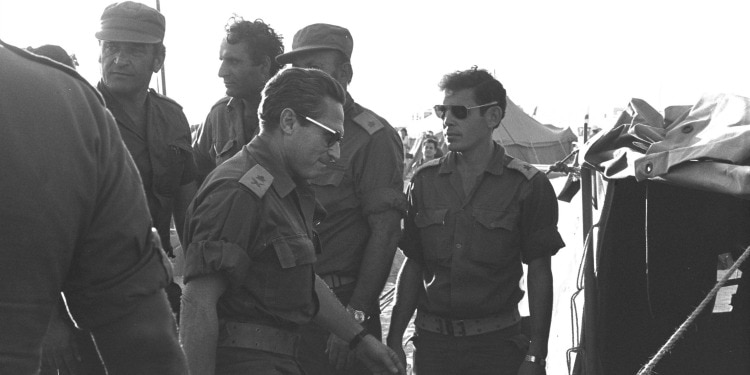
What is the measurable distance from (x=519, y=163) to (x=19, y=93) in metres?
3.40

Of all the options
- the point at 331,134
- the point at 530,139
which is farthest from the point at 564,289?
the point at 530,139

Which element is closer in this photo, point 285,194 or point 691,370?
point 285,194

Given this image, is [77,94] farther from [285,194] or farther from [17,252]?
[285,194]

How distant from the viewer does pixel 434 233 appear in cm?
459

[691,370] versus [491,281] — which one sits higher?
[491,281]

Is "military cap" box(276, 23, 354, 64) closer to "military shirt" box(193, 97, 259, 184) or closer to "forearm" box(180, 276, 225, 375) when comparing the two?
"military shirt" box(193, 97, 259, 184)

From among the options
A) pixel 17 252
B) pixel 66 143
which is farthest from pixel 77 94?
pixel 17 252

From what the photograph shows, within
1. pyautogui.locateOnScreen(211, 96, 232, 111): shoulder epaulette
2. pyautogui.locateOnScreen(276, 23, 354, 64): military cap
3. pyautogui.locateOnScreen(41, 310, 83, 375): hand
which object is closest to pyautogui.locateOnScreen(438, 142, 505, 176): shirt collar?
pyautogui.locateOnScreen(276, 23, 354, 64): military cap

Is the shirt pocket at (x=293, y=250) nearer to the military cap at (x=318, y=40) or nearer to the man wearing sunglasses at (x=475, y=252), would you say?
the man wearing sunglasses at (x=475, y=252)

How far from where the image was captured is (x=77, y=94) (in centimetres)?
152

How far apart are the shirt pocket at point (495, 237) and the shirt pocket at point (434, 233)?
13cm

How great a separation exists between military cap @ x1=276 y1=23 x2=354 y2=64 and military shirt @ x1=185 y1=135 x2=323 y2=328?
1821 millimetres

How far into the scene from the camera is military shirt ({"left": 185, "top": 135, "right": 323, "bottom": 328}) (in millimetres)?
2973

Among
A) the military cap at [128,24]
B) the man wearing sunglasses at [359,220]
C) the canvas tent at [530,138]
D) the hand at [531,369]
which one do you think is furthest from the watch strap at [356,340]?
the canvas tent at [530,138]
